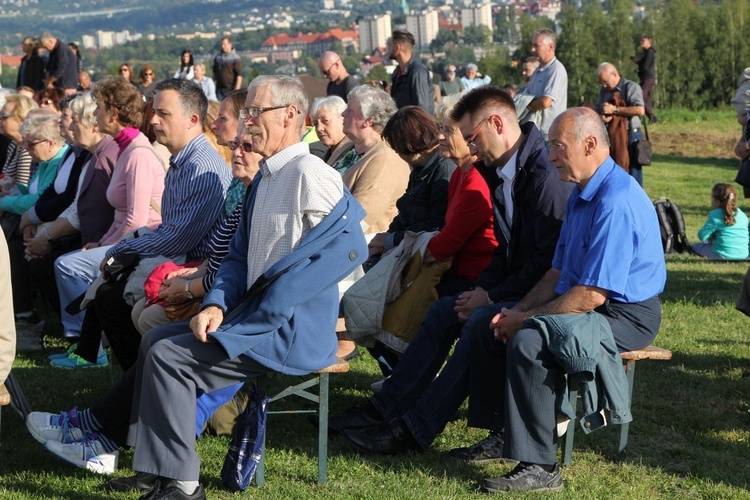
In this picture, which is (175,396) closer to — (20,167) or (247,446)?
(247,446)

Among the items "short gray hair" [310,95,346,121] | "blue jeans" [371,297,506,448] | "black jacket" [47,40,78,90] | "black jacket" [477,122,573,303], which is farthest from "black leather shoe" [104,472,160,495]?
"black jacket" [47,40,78,90]

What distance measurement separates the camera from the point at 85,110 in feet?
21.6

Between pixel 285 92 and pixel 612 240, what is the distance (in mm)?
1472

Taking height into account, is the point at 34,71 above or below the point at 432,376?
above

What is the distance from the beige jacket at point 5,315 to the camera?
3.63m

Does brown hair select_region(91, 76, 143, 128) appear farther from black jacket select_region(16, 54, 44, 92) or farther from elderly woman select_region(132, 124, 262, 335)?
black jacket select_region(16, 54, 44, 92)

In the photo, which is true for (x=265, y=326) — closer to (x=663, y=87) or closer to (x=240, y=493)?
(x=240, y=493)

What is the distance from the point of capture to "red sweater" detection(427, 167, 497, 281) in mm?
4934

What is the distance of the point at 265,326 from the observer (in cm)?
397

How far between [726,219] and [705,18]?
21822 millimetres

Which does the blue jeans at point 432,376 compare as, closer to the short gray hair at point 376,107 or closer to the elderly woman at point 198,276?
the elderly woman at point 198,276

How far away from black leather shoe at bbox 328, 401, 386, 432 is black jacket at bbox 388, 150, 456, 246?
1.14 meters

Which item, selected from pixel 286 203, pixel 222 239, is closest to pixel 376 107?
pixel 222 239

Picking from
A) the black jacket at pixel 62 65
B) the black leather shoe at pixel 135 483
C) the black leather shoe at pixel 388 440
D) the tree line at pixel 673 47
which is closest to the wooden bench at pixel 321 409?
the black leather shoe at pixel 388 440
